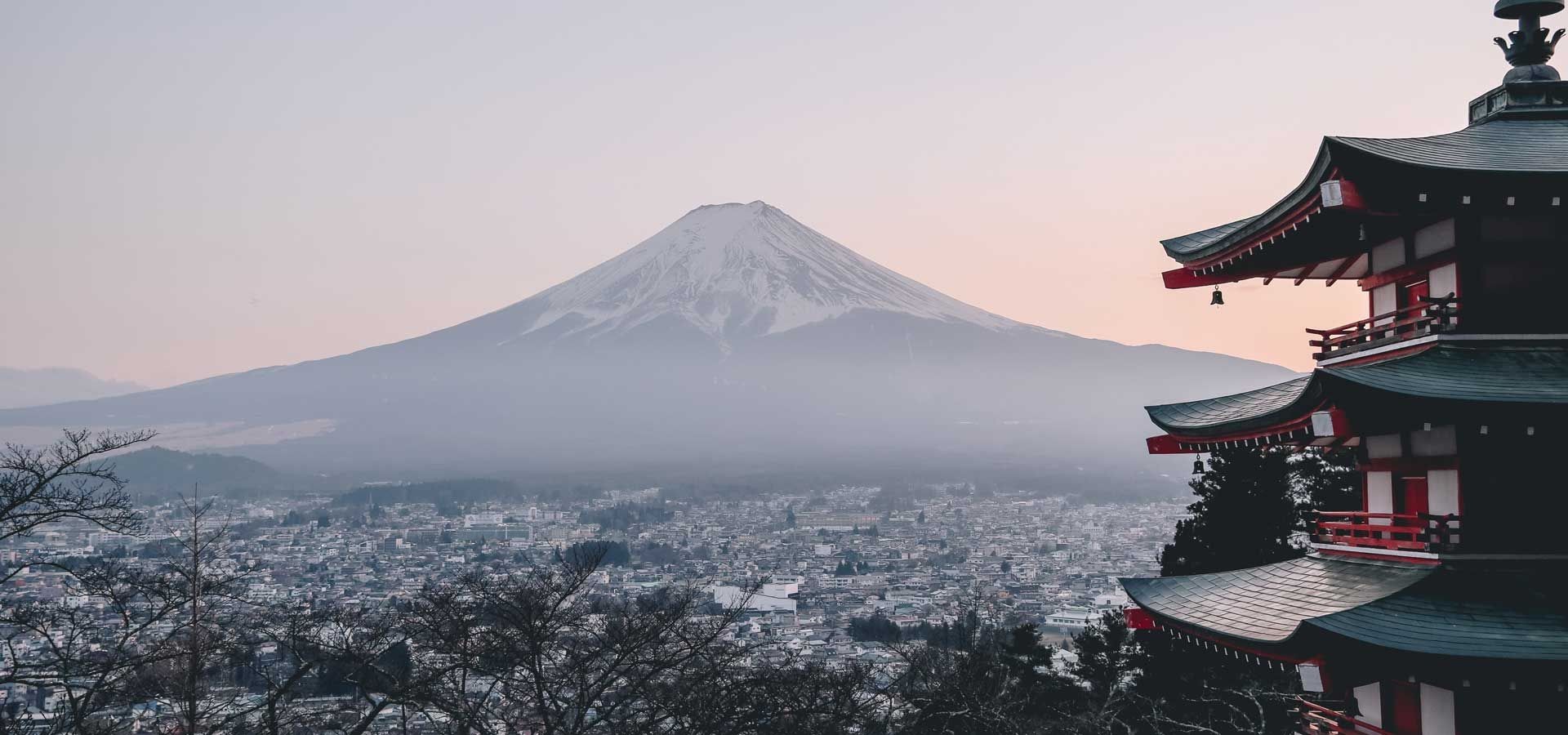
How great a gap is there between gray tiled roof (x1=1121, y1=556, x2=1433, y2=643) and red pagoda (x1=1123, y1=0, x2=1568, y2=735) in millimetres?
30

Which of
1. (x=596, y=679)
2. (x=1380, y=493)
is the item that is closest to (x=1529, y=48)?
(x=1380, y=493)

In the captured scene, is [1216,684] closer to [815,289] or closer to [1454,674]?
[1454,674]

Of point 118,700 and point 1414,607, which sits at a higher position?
point 1414,607

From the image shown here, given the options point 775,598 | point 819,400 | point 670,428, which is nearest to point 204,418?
point 670,428

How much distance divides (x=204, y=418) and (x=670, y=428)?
65144 mm

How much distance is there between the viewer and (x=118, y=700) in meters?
14.3

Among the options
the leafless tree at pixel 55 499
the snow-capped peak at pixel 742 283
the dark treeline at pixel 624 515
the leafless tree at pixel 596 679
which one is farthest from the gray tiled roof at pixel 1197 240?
the snow-capped peak at pixel 742 283

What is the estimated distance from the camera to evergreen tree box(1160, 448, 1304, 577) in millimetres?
23922

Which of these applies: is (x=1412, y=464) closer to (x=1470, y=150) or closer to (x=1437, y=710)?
(x=1437, y=710)

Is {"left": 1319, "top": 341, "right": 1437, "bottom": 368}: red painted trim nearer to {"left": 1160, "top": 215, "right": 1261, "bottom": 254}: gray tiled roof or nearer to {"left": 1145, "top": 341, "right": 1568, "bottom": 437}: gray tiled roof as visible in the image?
{"left": 1145, "top": 341, "right": 1568, "bottom": 437}: gray tiled roof

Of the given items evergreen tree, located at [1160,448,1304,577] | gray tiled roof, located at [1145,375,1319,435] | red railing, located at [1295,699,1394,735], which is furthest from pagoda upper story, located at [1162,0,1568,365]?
evergreen tree, located at [1160,448,1304,577]

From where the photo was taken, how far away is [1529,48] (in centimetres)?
1119

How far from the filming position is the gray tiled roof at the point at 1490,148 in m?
9.71

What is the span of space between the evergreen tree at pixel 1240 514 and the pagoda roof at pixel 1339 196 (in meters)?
12.2
